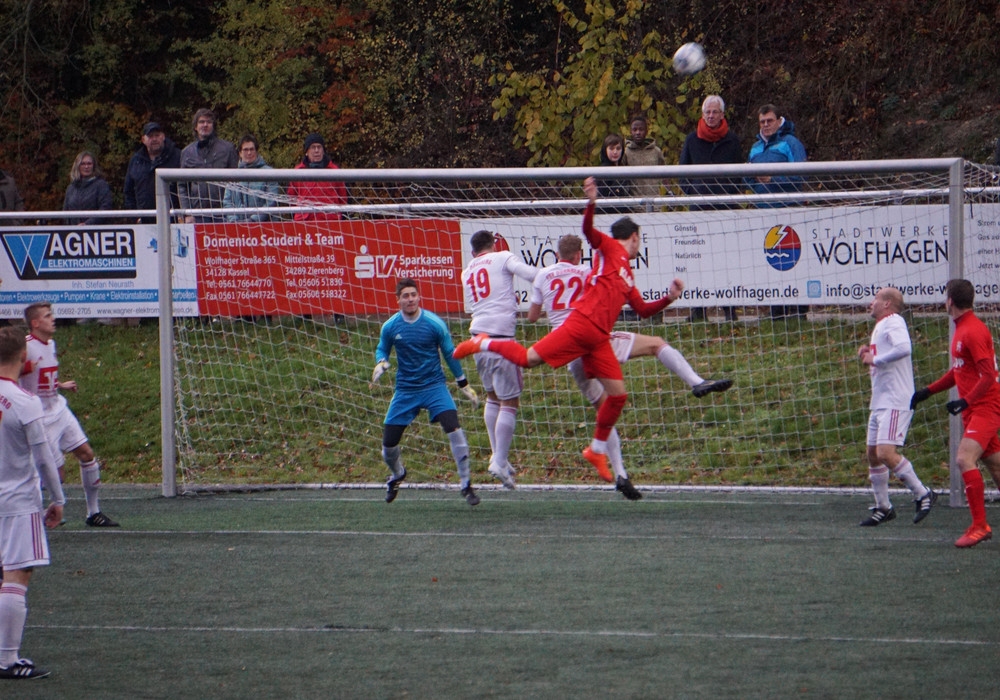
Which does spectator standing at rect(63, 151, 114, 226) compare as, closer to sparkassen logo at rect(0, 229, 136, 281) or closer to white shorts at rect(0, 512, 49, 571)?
sparkassen logo at rect(0, 229, 136, 281)

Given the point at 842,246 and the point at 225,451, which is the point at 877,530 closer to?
the point at 842,246

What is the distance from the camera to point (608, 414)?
375 inches

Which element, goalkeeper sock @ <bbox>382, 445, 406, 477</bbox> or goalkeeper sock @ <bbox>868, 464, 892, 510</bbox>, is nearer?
goalkeeper sock @ <bbox>868, 464, 892, 510</bbox>

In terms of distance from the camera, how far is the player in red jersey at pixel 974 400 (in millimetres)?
8148

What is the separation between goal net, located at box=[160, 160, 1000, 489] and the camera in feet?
37.0

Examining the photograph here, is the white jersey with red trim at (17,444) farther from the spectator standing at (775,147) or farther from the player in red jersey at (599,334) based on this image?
the spectator standing at (775,147)

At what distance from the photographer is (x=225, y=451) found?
12562 mm

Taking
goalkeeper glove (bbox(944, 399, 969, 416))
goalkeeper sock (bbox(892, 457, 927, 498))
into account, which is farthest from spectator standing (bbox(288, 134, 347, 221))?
goalkeeper glove (bbox(944, 399, 969, 416))

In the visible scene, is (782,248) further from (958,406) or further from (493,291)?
(958,406)

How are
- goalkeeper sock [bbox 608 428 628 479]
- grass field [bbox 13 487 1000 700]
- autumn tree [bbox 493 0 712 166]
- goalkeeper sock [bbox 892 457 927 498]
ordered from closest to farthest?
grass field [bbox 13 487 1000 700]
goalkeeper sock [bbox 892 457 927 498]
goalkeeper sock [bbox 608 428 628 479]
autumn tree [bbox 493 0 712 166]

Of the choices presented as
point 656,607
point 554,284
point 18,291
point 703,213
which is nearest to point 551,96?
point 703,213

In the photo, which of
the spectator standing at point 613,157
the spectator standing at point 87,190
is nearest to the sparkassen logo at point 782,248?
the spectator standing at point 613,157

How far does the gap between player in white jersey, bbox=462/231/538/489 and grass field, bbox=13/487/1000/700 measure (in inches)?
23.5

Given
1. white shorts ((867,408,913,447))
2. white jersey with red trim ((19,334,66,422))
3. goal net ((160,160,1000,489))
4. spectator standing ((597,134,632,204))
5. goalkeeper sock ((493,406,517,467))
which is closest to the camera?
white shorts ((867,408,913,447))
